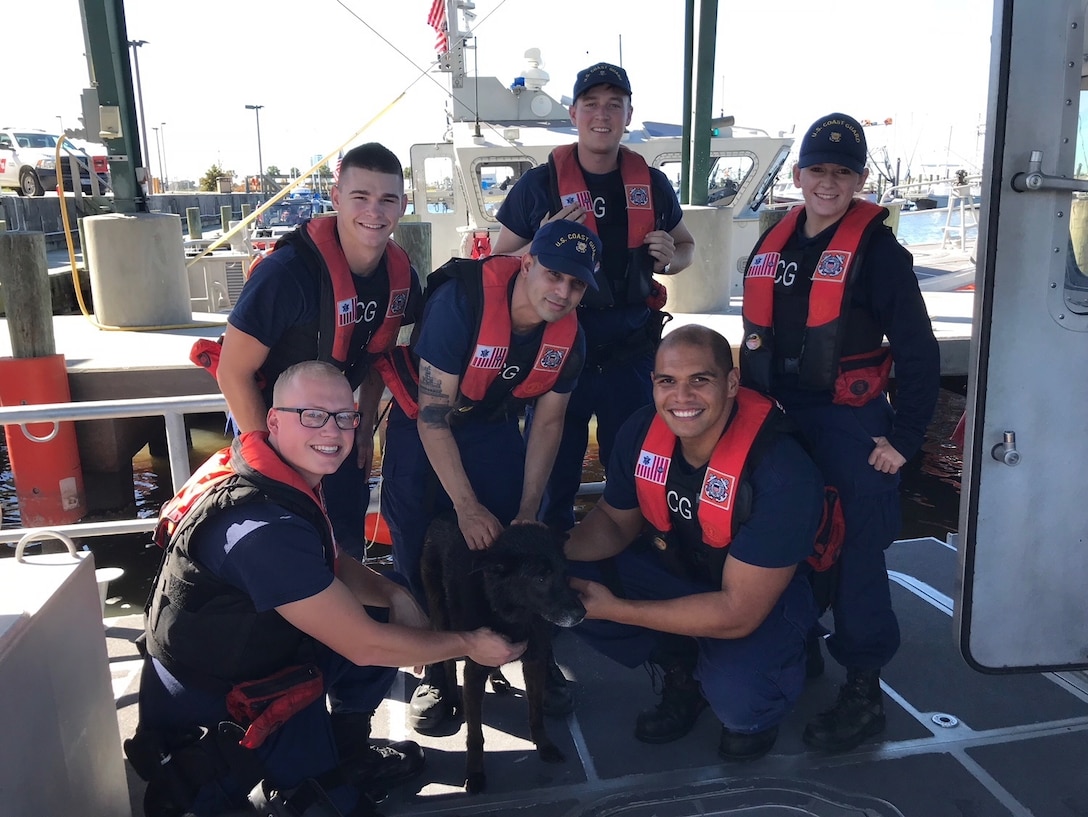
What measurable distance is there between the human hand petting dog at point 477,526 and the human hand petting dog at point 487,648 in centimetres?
34

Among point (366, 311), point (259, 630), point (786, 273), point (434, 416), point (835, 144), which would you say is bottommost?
point (259, 630)

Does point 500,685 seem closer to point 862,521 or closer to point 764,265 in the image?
point 862,521

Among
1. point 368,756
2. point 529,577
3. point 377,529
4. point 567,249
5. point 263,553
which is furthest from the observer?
point 377,529

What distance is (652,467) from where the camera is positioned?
9.27 feet

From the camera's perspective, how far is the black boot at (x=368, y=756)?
103 inches

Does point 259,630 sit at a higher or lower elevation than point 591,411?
lower

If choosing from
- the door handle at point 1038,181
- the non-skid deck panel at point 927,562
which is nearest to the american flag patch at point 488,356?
the door handle at point 1038,181

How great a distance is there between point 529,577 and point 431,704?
2.59ft

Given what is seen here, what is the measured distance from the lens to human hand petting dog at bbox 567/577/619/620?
273 centimetres

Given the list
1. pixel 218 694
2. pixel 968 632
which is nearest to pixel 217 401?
pixel 218 694

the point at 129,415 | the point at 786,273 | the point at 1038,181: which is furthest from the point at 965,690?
the point at 129,415

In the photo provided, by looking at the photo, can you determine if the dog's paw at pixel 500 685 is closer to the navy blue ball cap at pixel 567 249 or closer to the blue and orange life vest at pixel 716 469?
the blue and orange life vest at pixel 716 469

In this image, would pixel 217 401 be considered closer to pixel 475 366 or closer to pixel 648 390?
pixel 475 366

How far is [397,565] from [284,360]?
0.90 meters
